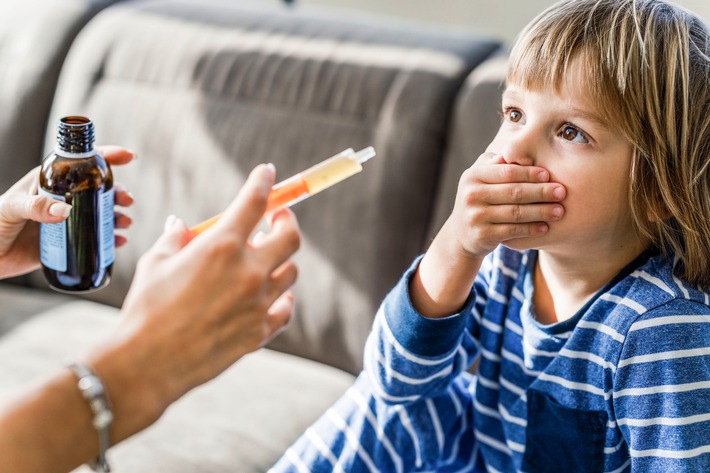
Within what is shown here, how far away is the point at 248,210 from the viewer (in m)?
0.85

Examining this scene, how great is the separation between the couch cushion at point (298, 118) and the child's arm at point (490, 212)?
20.2 inches

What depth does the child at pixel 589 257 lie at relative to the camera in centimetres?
104

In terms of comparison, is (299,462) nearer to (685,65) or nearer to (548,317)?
(548,317)

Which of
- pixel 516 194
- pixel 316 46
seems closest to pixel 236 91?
pixel 316 46

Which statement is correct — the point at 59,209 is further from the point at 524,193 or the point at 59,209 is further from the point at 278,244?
the point at 524,193

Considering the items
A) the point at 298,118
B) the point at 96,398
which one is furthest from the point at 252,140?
the point at 96,398

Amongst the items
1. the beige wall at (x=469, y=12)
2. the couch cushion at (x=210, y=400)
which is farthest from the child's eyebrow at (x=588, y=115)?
the beige wall at (x=469, y=12)

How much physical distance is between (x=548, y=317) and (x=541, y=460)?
20cm

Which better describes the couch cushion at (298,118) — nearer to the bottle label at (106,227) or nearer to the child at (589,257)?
the child at (589,257)

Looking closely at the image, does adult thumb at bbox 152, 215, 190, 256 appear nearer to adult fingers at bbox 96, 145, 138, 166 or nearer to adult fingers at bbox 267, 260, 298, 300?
adult fingers at bbox 267, 260, 298, 300

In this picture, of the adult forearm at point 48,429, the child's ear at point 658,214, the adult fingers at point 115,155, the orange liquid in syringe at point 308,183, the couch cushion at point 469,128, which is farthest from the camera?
the couch cushion at point 469,128

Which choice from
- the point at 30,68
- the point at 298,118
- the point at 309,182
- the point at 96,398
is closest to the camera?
the point at 96,398

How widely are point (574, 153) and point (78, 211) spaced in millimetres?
619

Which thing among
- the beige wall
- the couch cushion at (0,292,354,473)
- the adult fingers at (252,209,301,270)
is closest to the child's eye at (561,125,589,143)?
the adult fingers at (252,209,301,270)
